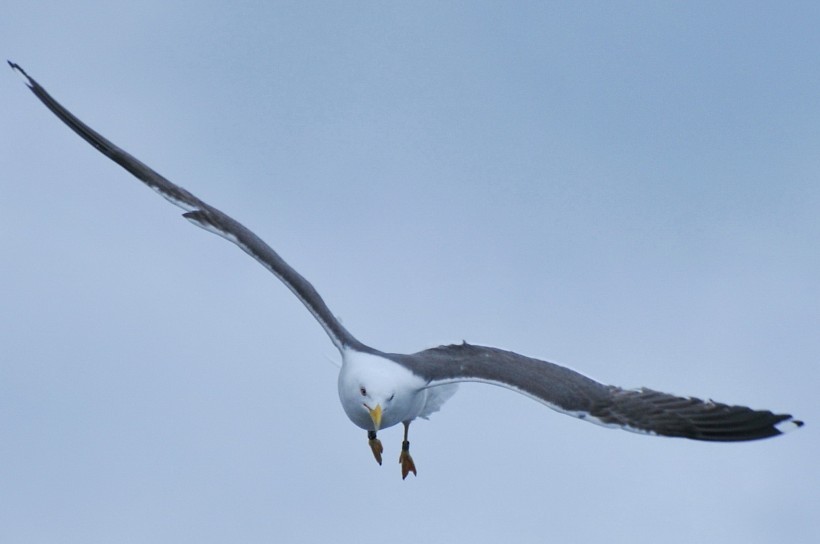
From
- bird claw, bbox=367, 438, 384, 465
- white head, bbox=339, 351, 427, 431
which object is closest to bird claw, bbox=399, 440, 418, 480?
bird claw, bbox=367, 438, 384, 465

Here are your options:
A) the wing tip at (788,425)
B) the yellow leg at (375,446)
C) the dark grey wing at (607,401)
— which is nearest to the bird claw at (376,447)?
the yellow leg at (375,446)

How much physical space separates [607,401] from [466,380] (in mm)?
1799

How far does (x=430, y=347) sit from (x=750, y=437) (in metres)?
4.58

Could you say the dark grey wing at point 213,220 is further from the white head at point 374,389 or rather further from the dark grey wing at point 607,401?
the dark grey wing at point 607,401

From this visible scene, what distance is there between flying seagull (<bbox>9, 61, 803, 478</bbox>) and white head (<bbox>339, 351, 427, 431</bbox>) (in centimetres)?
1

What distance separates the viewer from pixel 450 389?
20.3m

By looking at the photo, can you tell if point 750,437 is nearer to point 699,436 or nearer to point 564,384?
point 699,436

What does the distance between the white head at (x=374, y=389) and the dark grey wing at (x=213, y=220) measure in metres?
0.54

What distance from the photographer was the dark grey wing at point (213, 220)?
19.0m

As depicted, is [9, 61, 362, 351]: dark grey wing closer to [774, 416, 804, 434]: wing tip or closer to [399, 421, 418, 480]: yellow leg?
[399, 421, 418, 480]: yellow leg

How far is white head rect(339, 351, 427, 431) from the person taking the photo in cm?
1780

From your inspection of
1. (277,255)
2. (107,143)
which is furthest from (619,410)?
(107,143)

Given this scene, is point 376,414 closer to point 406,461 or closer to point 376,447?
point 376,447

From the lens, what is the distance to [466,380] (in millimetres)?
18281
